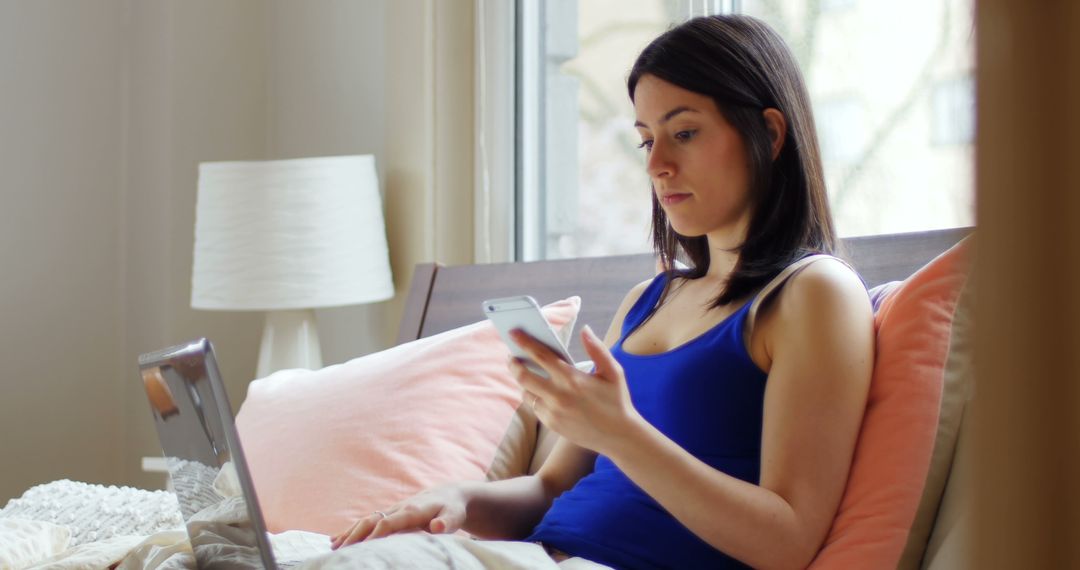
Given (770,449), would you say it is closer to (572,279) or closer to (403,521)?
(403,521)

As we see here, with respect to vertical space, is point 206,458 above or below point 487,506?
above

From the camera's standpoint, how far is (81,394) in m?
3.04

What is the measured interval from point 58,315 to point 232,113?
0.73 meters

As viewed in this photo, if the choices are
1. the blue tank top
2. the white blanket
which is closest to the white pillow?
the white blanket

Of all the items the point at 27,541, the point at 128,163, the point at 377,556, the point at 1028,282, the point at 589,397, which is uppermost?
the point at 128,163

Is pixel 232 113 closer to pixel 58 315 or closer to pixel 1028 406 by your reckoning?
pixel 58 315

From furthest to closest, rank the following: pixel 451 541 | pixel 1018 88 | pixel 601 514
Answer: pixel 601 514 < pixel 451 541 < pixel 1018 88

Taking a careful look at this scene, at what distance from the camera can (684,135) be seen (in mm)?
1223

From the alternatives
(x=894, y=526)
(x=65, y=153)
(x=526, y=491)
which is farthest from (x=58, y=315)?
(x=894, y=526)

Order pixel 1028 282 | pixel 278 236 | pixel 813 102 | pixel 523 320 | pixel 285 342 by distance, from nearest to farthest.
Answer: pixel 1028 282 < pixel 523 320 < pixel 813 102 < pixel 278 236 < pixel 285 342

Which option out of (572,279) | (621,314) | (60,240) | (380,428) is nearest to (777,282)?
(621,314)

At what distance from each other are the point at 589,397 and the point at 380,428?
0.65m

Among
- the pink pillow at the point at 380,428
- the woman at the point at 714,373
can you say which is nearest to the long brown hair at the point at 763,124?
the woman at the point at 714,373

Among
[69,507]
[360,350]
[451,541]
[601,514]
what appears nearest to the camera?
[451,541]
